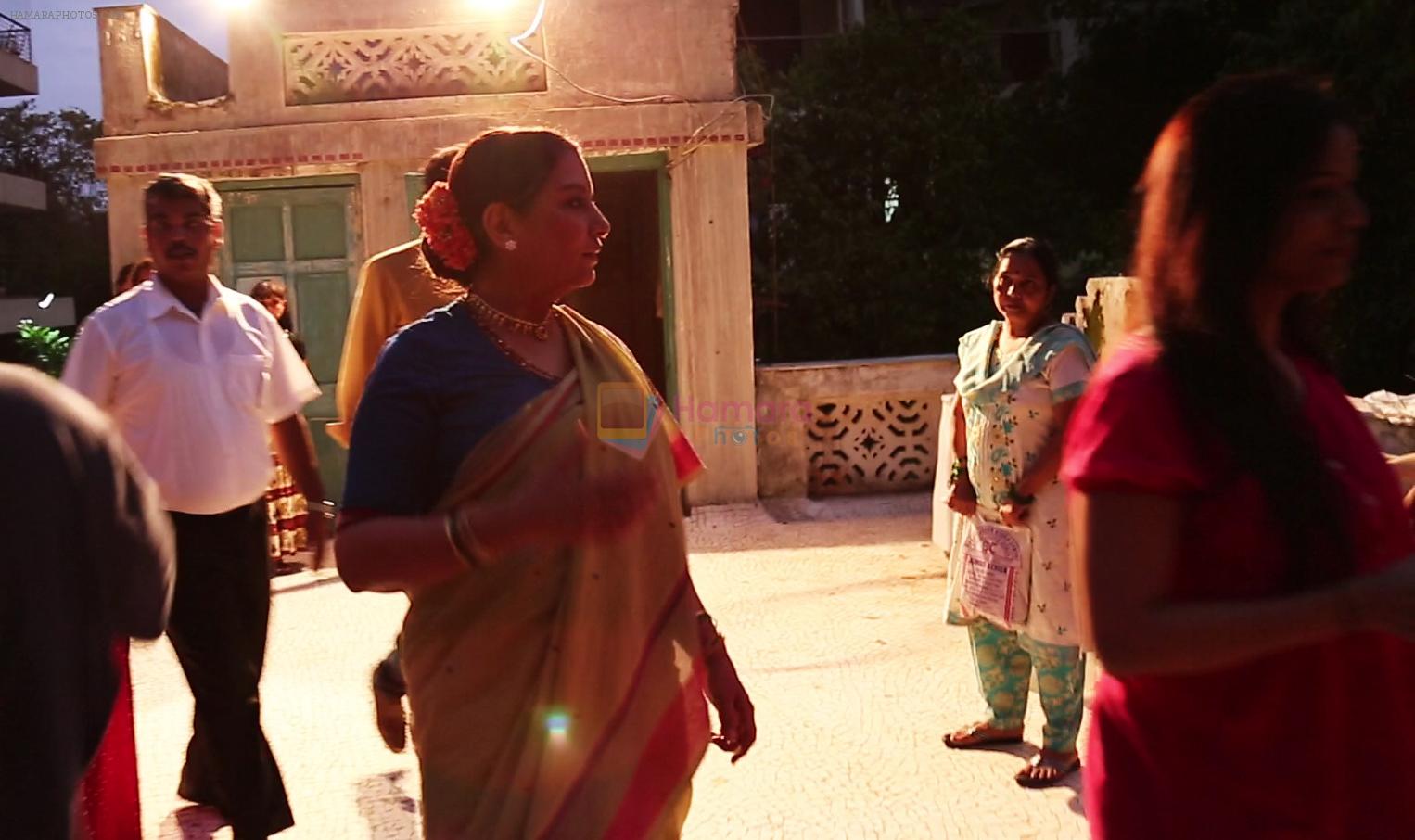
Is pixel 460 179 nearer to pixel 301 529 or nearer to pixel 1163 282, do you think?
pixel 1163 282

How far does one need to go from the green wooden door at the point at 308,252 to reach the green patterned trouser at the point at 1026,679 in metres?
6.38

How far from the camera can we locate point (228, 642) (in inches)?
148

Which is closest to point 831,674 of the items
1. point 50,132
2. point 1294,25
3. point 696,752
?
point 696,752

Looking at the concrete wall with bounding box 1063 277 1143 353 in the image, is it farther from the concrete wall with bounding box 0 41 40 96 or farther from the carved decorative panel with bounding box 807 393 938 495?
the concrete wall with bounding box 0 41 40 96

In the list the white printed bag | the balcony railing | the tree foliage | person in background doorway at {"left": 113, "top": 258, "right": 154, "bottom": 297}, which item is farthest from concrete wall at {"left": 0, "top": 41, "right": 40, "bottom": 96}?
the white printed bag

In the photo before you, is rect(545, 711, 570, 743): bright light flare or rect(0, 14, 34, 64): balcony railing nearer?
rect(545, 711, 570, 743): bright light flare

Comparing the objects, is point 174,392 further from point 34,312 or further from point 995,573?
point 34,312

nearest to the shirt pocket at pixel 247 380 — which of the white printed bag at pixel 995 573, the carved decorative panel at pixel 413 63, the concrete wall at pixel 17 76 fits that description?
the white printed bag at pixel 995 573

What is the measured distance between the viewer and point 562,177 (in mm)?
2316

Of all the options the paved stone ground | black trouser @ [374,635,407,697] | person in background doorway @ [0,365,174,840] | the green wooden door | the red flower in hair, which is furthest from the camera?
the green wooden door

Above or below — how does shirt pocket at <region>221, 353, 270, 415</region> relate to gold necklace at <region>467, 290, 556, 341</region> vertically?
below

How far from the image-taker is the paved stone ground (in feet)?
14.4

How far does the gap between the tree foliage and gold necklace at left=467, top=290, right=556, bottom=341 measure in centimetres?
1187

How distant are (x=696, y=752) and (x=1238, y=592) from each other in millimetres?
1054
